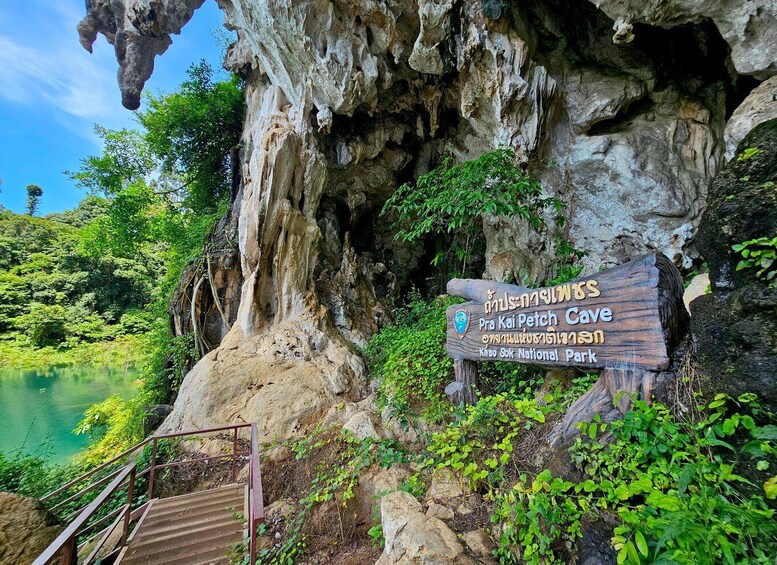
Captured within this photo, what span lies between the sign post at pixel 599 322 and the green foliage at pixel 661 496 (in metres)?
0.28

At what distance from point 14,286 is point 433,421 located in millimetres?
27367

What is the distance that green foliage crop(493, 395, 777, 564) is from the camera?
1146 millimetres

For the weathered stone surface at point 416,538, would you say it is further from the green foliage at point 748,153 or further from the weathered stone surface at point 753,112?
the weathered stone surface at point 753,112

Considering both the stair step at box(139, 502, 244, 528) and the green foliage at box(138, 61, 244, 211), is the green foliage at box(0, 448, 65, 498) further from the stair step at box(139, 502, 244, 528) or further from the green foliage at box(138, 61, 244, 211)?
the green foliage at box(138, 61, 244, 211)

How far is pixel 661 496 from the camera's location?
1.31m

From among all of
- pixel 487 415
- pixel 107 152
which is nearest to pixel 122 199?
pixel 107 152

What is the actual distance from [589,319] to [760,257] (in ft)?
2.88

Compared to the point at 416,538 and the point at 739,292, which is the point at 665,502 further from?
the point at 416,538

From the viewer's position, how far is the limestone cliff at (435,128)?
4.31 metres

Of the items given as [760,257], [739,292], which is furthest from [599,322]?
[760,257]

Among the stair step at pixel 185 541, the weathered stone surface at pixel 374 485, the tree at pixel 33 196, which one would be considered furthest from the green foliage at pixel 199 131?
the tree at pixel 33 196

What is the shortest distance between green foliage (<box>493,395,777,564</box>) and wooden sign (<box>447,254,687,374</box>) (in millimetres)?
367

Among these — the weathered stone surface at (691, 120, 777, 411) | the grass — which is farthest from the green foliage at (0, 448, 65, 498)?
the grass

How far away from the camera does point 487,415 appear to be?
2648 millimetres
